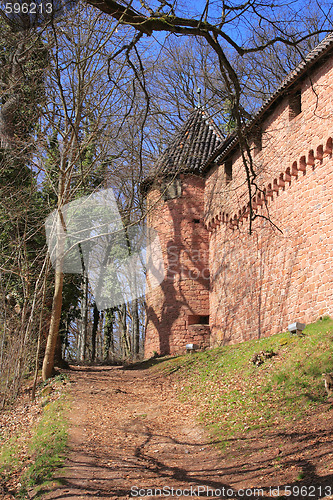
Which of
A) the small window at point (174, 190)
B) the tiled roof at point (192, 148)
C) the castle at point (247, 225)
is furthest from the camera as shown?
the small window at point (174, 190)

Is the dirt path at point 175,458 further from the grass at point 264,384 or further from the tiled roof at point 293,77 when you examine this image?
the tiled roof at point 293,77

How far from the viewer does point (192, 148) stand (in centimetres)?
1800

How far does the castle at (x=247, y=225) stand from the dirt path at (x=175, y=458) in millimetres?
3259

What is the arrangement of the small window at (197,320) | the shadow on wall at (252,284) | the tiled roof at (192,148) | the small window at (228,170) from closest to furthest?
the shadow on wall at (252,284), the small window at (228,170), the small window at (197,320), the tiled roof at (192,148)

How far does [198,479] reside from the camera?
614 cm

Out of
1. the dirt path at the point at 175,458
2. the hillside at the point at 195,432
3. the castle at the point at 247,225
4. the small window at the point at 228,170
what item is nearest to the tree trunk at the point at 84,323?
the castle at the point at 247,225

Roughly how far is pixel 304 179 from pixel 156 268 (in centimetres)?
→ 720

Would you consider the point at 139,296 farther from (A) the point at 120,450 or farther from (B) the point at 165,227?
(A) the point at 120,450

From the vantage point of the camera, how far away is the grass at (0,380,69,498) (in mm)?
6848

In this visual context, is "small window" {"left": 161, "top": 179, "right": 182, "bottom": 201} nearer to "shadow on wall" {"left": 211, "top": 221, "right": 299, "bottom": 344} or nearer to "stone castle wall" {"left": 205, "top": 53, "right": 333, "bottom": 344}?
"stone castle wall" {"left": 205, "top": 53, "right": 333, "bottom": 344}

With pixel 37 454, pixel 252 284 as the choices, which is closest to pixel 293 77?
pixel 252 284

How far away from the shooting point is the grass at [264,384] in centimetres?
749

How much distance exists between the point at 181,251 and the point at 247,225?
332 centimetres

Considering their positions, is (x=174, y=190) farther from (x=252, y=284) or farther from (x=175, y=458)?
(x=175, y=458)
